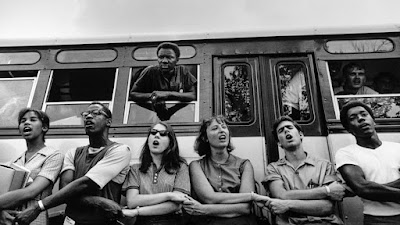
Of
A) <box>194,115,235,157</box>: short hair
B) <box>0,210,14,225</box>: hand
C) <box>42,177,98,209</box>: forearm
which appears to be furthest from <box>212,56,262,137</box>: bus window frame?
<box>0,210,14,225</box>: hand

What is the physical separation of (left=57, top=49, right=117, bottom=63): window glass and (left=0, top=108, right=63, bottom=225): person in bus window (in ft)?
2.93

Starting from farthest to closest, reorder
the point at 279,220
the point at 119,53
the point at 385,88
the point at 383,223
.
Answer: the point at 119,53 → the point at 385,88 → the point at 279,220 → the point at 383,223

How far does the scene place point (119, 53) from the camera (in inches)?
150

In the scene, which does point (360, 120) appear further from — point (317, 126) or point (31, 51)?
point (31, 51)

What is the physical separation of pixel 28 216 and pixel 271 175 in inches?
73.9

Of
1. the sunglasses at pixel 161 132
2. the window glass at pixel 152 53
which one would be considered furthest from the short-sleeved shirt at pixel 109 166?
the window glass at pixel 152 53

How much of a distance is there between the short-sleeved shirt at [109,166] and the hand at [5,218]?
0.49 metres

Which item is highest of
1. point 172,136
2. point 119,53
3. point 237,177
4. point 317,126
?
point 119,53

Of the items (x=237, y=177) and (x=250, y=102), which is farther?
(x=250, y=102)

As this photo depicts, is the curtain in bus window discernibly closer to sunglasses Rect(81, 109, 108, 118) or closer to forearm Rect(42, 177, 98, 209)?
sunglasses Rect(81, 109, 108, 118)

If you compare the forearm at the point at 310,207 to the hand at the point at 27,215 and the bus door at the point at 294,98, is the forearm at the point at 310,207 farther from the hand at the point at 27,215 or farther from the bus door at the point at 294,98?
the hand at the point at 27,215

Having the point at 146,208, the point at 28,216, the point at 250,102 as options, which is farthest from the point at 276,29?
the point at 28,216

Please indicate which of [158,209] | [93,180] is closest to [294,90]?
[158,209]

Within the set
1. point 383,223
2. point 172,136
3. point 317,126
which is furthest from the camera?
point 317,126
